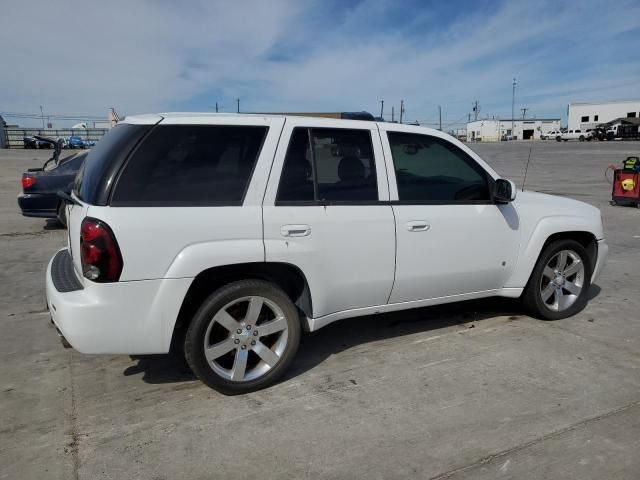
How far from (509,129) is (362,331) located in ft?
390

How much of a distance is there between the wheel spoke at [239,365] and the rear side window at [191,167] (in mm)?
977

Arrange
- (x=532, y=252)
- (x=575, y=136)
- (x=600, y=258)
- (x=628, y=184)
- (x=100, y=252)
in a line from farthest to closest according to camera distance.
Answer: (x=575, y=136)
(x=628, y=184)
(x=600, y=258)
(x=532, y=252)
(x=100, y=252)

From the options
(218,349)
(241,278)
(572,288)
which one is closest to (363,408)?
(218,349)

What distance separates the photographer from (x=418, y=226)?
12.7 feet

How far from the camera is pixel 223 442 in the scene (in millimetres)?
2939

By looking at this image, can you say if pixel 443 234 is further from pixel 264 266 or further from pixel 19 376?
pixel 19 376

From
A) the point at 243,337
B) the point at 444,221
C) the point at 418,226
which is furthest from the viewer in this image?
the point at 444,221

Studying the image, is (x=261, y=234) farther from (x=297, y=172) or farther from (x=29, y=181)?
(x=29, y=181)

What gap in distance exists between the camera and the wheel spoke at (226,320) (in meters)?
3.28

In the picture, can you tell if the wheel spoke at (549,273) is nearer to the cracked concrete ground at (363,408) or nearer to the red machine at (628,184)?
the cracked concrete ground at (363,408)

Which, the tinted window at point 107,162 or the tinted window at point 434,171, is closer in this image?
the tinted window at point 107,162

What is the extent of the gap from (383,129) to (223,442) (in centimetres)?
241

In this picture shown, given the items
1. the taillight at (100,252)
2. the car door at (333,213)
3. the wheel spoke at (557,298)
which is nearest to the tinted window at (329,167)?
the car door at (333,213)

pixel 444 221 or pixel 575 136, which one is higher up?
pixel 575 136
